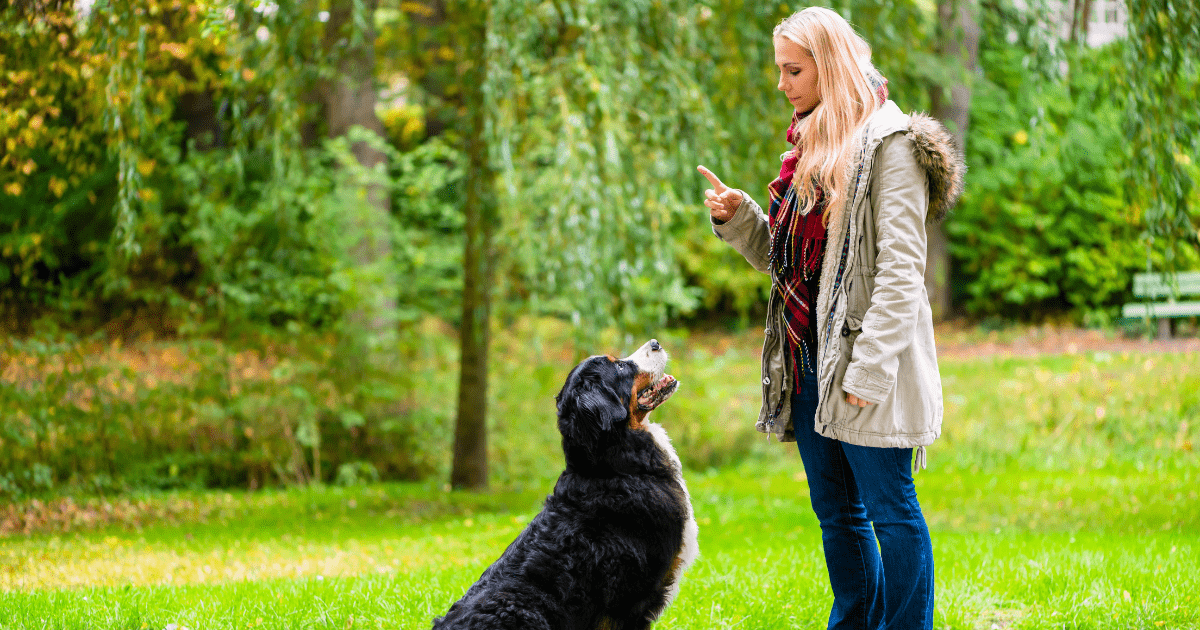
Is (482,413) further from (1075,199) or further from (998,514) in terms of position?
(1075,199)

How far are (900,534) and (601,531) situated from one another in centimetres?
84

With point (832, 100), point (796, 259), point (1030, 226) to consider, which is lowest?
point (796, 259)

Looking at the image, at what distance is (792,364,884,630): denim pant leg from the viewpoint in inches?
104

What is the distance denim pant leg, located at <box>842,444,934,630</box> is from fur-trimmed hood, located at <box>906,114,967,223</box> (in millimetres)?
720

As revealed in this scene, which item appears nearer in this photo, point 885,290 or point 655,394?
point 885,290

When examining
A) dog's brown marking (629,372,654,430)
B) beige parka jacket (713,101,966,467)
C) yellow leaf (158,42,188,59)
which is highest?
yellow leaf (158,42,188,59)

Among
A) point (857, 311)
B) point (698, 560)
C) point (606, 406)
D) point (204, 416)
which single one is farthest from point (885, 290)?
point (204, 416)

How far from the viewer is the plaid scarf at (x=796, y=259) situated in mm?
2561

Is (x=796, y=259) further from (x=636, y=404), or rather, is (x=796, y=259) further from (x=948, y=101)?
(x=948, y=101)

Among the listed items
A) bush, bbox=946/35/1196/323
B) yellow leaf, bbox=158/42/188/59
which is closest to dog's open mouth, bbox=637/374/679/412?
yellow leaf, bbox=158/42/188/59

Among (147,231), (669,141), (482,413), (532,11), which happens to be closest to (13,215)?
(147,231)

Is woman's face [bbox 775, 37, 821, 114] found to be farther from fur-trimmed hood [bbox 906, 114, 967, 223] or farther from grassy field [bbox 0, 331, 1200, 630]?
grassy field [bbox 0, 331, 1200, 630]

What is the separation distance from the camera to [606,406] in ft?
8.87

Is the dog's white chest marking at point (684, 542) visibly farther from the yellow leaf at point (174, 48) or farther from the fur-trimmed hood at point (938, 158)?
the yellow leaf at point (174, 48)
